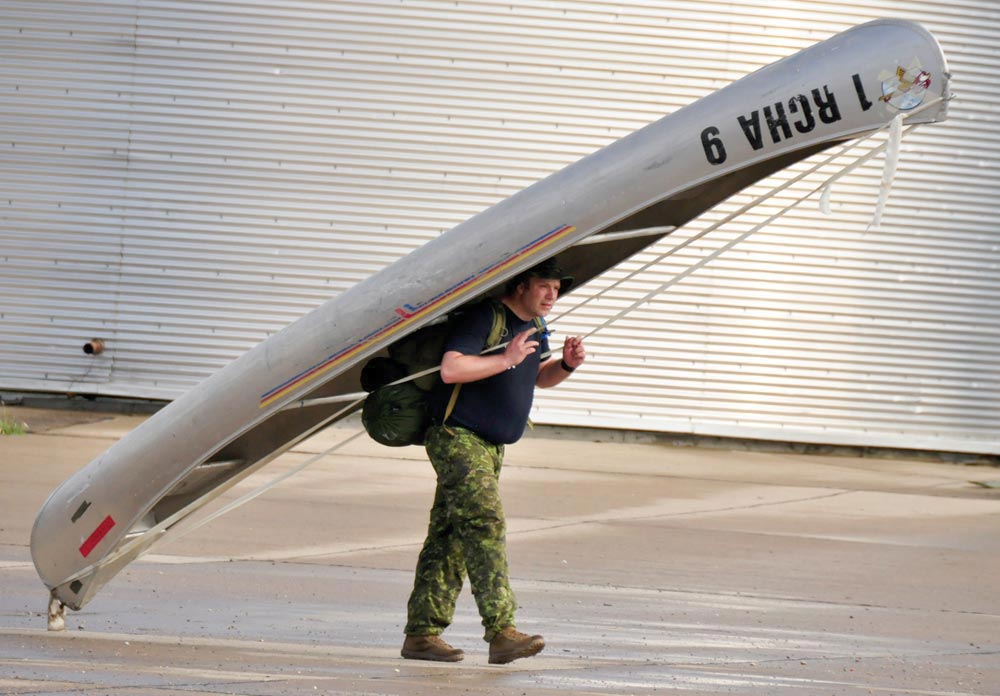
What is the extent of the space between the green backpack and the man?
50 millimetres

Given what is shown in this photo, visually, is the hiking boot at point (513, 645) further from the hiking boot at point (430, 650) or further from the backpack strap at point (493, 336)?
the backpack strap at point (493, 336)

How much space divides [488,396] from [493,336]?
0.83 ft

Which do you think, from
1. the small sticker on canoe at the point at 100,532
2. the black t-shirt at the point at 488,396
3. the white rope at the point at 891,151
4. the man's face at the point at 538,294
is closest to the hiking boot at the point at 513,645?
the black t-shirt at the point at 488,396

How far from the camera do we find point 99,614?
6.67 m

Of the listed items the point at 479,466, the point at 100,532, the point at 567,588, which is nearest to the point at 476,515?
the point at 479,466

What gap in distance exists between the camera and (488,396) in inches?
230

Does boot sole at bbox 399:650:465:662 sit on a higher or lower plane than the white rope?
lower

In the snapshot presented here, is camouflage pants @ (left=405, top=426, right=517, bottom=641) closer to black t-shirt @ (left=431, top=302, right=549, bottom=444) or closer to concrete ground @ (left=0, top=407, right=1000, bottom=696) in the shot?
black t-shirt @ (left=431, top=302, right=549, bottom=444)

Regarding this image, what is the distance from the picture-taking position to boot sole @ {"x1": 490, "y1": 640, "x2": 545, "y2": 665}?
5.67 m

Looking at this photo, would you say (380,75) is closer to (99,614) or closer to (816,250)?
(816,250)

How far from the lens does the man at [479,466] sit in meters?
5.69

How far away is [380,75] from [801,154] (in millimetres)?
9504

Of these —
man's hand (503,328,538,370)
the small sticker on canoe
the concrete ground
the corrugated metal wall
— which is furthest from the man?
the corrugated metal wall

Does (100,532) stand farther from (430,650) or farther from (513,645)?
(513,645)
